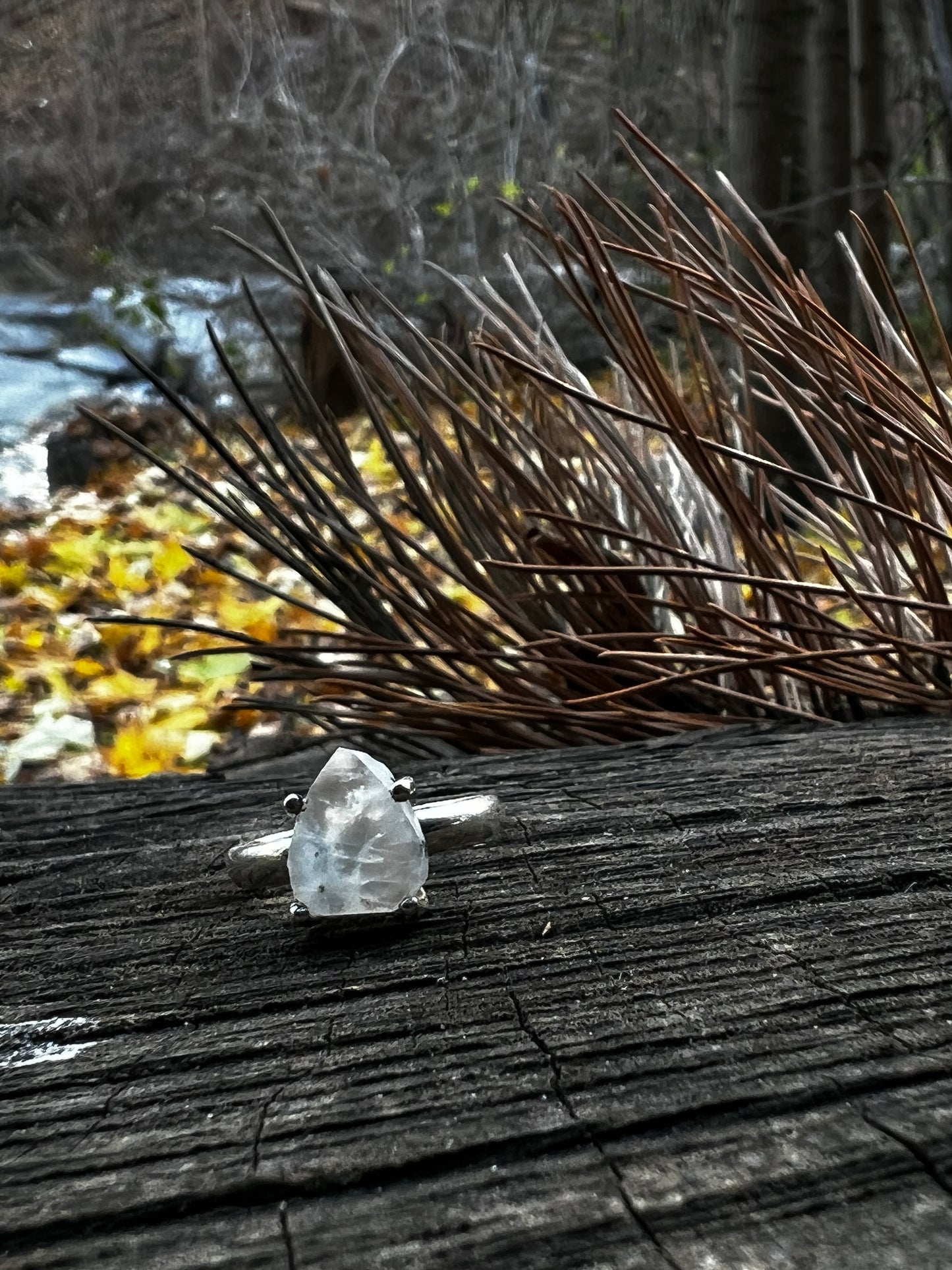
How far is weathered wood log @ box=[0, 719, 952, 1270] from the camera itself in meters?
0.33

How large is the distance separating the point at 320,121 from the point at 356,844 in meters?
3.33

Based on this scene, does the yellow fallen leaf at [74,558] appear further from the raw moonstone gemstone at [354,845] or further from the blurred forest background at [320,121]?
the raw moonstone gemstone at [354,845]

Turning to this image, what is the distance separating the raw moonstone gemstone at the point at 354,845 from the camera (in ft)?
1.69

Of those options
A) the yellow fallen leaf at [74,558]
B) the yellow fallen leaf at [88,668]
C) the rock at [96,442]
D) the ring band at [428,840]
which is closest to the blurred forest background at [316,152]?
the rock at [96,442]

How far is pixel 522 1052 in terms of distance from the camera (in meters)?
0.41

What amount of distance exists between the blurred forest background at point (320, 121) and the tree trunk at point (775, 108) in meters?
0.76

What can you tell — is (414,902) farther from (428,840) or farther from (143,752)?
(143,752)

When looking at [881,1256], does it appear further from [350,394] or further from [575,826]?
[350,394]

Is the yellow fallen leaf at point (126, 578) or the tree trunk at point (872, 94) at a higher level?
the tree trunk at point (872, 94)

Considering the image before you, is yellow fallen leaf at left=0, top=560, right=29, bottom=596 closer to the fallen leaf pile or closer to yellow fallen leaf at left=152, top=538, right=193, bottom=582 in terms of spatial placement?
the fallen leaf pile

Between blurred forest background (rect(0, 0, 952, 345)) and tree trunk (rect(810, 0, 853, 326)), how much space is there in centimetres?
67

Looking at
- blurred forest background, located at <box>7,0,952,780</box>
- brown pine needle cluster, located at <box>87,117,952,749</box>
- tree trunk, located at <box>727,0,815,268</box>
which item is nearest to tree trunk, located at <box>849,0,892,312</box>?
blurred forest background, located at <box>7,0,952,780</box>

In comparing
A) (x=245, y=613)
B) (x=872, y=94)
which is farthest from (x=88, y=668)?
(x=872, y=94)

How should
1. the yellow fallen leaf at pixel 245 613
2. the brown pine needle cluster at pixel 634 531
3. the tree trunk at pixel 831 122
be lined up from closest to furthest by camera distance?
the brown pine needle cluster at pixel 634 531 < the yellow fallen leaf at pixel 245 613 < the tree trunk at pixel 831 122
